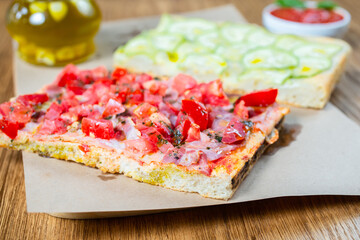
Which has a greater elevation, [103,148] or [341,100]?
[103,148]

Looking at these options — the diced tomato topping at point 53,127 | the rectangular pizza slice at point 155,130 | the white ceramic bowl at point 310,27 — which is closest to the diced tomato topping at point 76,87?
the rectangular pizza slice at point 155,130

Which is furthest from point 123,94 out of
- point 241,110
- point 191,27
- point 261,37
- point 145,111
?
point 261,37

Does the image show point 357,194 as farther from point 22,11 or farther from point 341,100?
point 22,11

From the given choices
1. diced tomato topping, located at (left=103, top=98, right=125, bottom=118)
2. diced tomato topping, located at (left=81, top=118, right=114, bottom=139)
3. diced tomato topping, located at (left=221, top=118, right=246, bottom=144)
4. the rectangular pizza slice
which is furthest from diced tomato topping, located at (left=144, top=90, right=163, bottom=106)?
diced tomato topping, located at (left=221, top=118, right=246, bottom=144)

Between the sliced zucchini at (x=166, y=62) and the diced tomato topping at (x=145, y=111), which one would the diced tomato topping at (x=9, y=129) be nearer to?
the diced tomato topping at (x=145, y=111)

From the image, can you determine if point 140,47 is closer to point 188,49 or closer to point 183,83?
point 188,49

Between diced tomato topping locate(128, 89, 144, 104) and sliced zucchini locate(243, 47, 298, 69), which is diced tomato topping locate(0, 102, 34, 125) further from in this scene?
sliced zucchini locate(243, 47, 298, 69)

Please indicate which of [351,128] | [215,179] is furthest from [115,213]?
[351,128]
